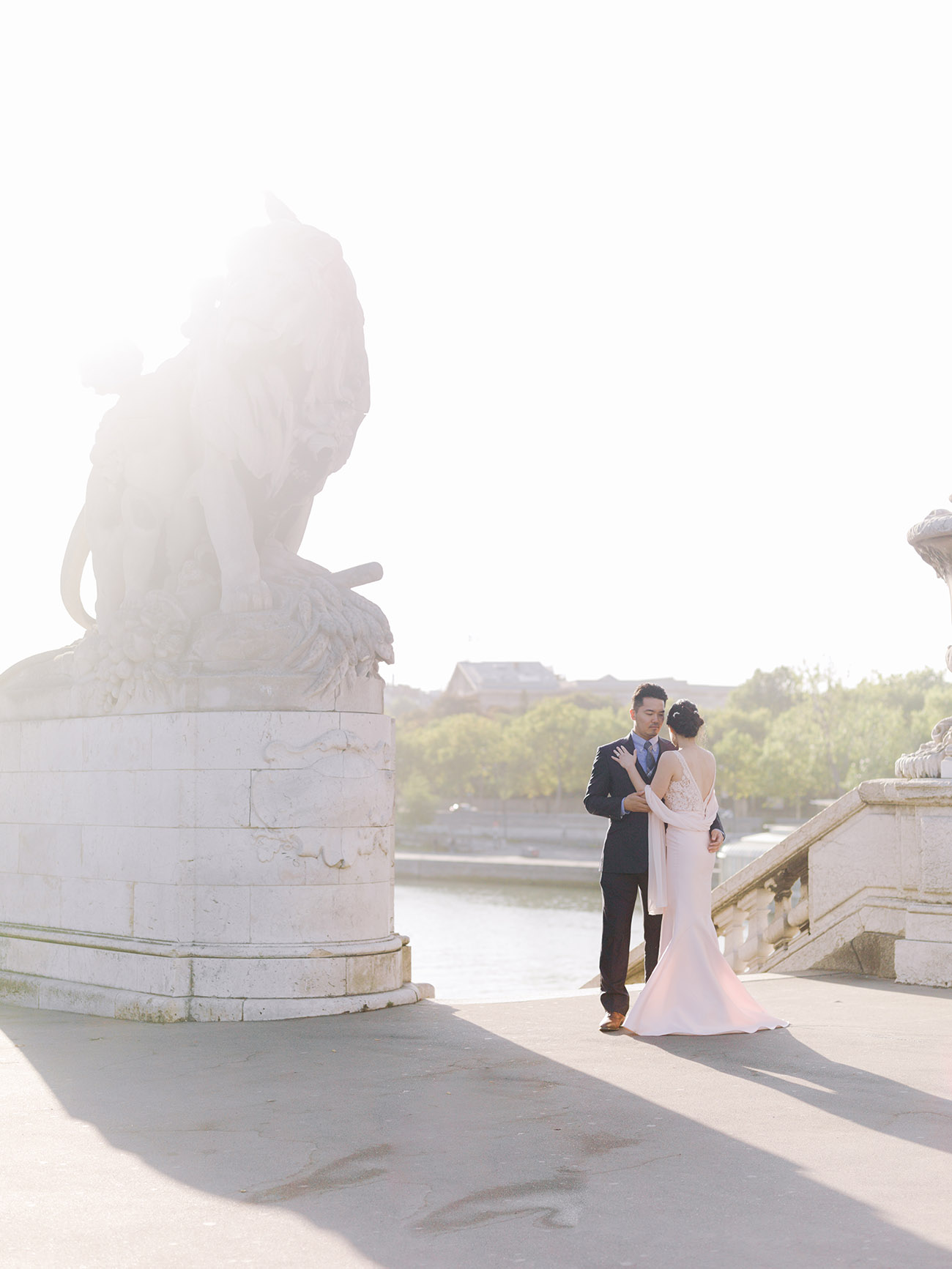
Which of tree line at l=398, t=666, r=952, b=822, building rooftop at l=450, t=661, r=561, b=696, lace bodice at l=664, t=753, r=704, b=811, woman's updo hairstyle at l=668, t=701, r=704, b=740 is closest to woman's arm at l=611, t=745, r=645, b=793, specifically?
lace bodice at l=664, t=753, r=704, b=811

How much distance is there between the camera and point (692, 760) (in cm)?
682

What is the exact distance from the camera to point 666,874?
679cm

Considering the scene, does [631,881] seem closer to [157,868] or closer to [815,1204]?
[157,868]

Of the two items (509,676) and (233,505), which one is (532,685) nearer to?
(509,676)

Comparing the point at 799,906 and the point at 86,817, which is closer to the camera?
the point at 86,817

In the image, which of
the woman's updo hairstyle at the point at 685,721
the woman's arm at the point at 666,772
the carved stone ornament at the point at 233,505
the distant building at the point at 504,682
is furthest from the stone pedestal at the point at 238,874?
the distant building at the point at 504,682

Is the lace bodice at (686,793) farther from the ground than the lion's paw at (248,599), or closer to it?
closer to it

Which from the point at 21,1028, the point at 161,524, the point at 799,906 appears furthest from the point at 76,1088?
the point at 799,906

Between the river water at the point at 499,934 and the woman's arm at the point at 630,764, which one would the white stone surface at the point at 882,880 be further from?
the river water at the point at 499,934

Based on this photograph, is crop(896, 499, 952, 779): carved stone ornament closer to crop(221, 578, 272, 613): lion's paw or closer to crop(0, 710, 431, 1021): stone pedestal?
crop(0, 710, 431, 1021): stone pedestal

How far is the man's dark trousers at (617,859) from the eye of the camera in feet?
22.3

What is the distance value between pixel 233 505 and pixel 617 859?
3077 millimetres

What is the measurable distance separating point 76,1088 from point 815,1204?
318 centimetres

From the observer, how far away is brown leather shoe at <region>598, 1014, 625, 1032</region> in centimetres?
665
